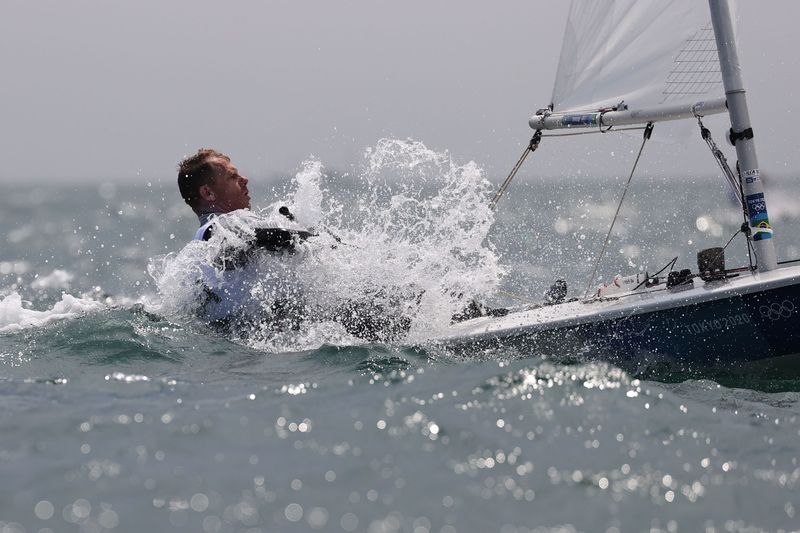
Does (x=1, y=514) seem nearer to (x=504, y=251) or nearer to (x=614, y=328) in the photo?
(x=614, y=328)

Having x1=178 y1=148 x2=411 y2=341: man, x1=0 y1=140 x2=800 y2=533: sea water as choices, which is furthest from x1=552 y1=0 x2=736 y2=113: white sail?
x1=178 y1=148 x2=411 y2=341: man

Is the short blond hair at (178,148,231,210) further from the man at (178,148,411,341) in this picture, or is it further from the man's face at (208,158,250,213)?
the man at (178,148,411,341)

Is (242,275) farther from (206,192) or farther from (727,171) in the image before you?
(727,171)

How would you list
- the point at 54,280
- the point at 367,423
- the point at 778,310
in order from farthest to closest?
1. the point at 54,280
2. the point at 778,310
3. the point at 367,423

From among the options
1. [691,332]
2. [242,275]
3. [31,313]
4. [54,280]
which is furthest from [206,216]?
[54,280]

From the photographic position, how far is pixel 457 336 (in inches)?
229

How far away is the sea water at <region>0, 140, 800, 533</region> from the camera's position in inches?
124

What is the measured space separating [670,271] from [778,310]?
0.84 m

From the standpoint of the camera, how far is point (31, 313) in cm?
750

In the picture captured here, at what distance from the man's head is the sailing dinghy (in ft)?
5.67

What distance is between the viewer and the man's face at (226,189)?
21.1 ft

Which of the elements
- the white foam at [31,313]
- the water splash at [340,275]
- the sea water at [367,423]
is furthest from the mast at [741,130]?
the white foam at [31,313]

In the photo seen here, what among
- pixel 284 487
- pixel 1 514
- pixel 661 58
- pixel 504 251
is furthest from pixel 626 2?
pixel 504 251

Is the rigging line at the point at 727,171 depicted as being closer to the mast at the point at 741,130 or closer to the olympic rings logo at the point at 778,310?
the mast at the point at 741,130
